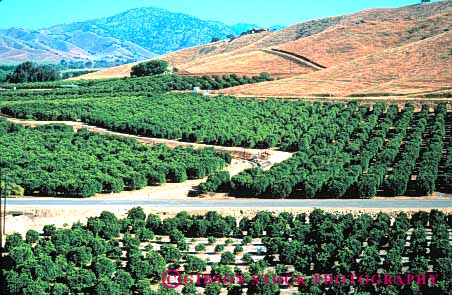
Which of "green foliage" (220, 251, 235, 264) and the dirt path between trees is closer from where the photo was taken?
"green foliage" (220, 251, 235, 264)

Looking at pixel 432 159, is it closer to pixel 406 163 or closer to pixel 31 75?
pixel 406 163

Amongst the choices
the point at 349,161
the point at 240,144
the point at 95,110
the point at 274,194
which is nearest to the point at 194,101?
the point at 95,110

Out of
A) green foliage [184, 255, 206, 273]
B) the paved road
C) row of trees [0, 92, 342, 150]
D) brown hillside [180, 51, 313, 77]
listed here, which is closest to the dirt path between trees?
row of trees [0, 92, 342, 150]

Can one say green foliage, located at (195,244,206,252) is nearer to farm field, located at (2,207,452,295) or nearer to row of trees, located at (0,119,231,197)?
farm field, located at (2,207,452,295)

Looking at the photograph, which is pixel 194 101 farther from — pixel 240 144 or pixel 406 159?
pixel 406 159

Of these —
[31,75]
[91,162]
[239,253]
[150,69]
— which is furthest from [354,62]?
[239,253]
